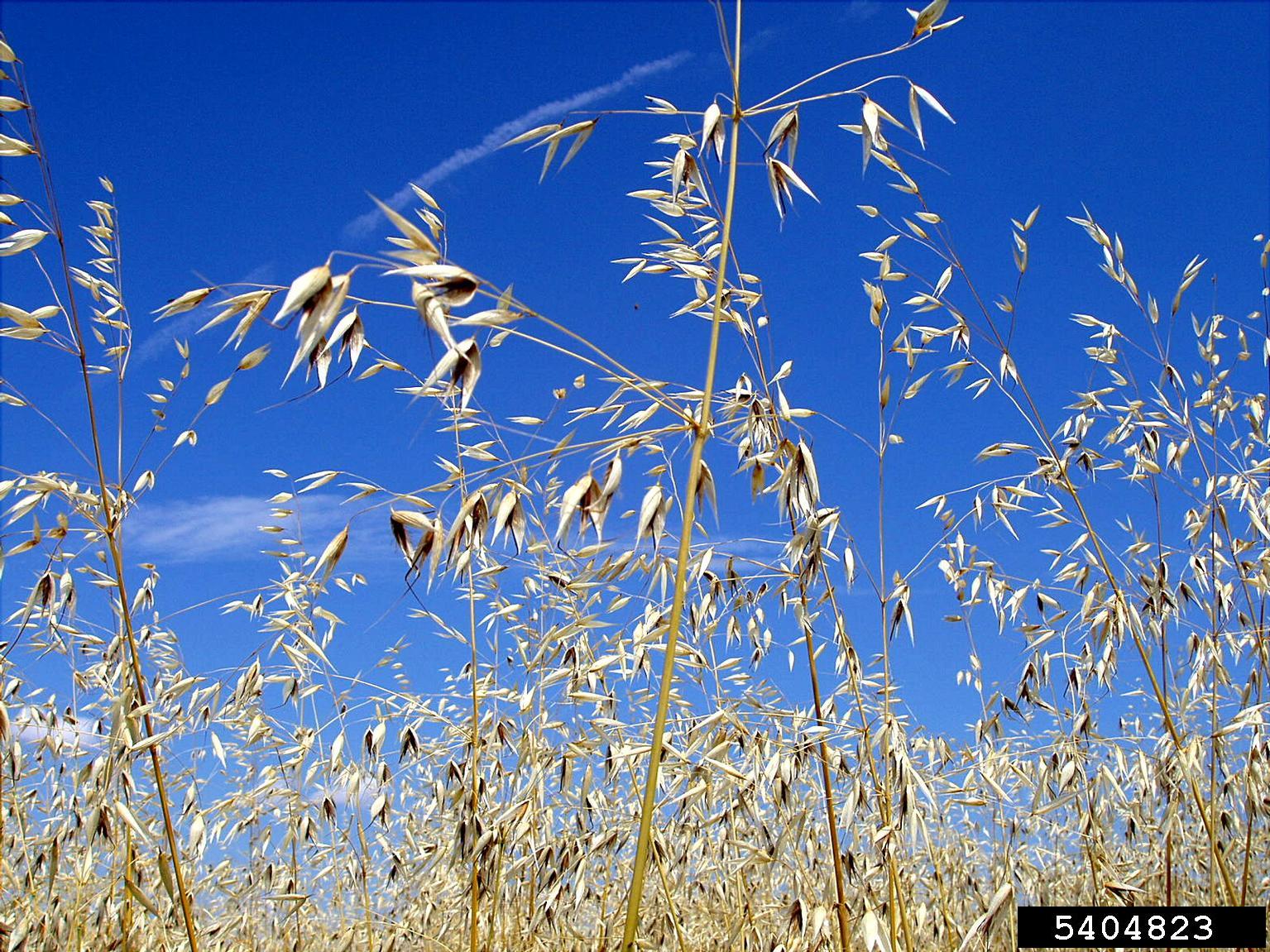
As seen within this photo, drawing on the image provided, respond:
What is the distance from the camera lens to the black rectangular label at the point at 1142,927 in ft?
7.88

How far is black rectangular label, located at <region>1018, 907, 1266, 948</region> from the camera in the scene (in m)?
2.40

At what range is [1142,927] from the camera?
2.52 m

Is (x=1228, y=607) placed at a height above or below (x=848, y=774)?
above

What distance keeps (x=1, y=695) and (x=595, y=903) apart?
7.34ft

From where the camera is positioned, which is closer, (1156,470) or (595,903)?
(1156,470)

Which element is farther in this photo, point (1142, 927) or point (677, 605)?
point (1142, 927)

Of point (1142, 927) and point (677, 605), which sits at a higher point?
point (677, 605)

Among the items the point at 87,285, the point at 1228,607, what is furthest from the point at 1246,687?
the point at 87,285

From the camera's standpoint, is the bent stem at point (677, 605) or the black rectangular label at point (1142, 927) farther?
the black rectangular label at point (1142, 927)

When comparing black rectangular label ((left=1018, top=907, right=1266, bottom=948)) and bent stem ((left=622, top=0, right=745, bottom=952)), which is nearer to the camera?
bent stem ((left=622, top=0, right=745, bottom=952))

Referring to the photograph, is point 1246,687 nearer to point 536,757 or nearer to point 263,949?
point 536,757

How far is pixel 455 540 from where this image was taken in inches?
55.2

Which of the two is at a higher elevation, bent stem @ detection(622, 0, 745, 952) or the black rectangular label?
bent stem @ detection(622, 0, 745, 952)

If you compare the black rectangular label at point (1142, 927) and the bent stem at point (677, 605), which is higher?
the bent stem at point (677, 605)
